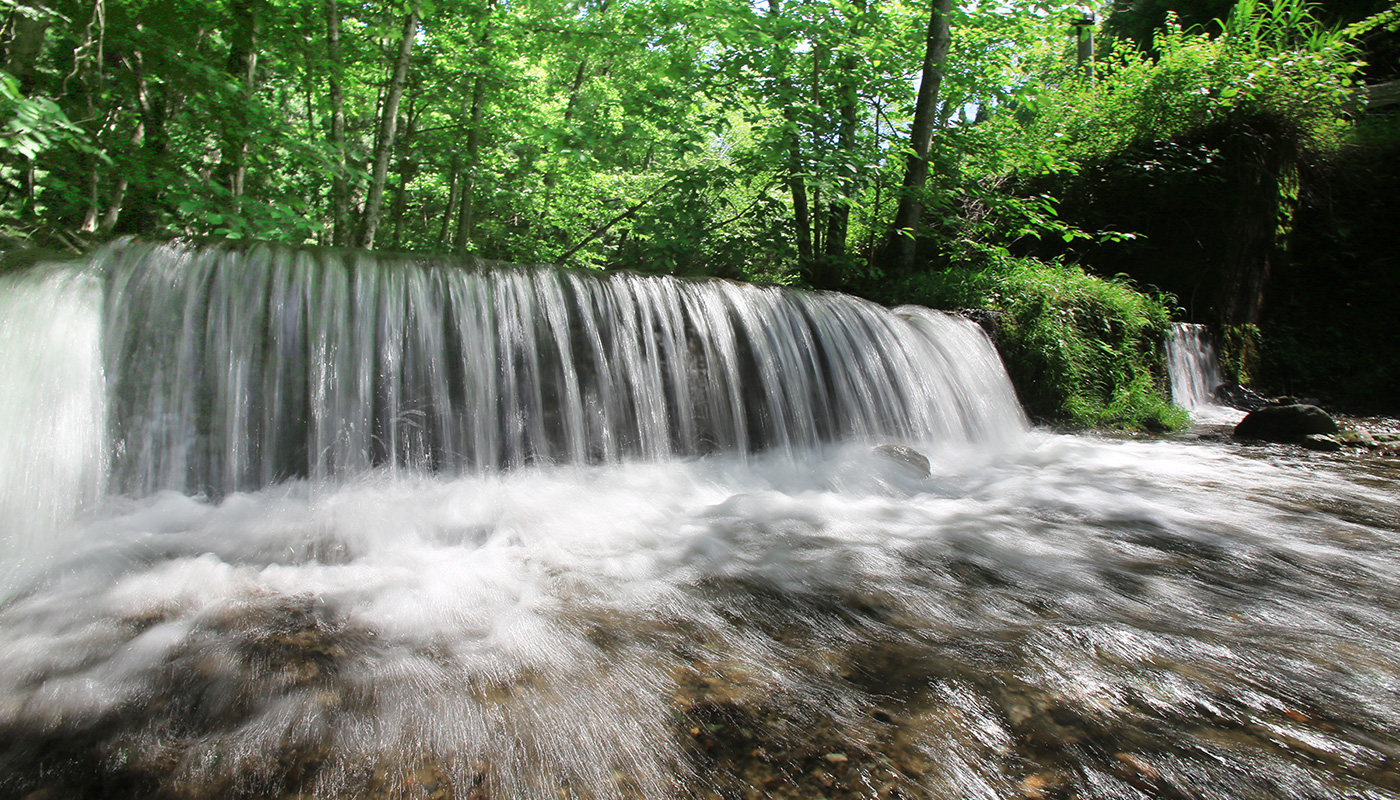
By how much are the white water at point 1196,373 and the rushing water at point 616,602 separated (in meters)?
3.39

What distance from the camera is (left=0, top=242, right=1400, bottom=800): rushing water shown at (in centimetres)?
152

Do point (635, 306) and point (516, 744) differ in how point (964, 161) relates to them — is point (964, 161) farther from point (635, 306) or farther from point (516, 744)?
point (516, 744)

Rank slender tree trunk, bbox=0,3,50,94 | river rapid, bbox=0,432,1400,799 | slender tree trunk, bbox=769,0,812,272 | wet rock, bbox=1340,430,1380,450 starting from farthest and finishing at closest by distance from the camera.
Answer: slender tree trunk, bbox=769,0,812,272 → wet rock, bbox=1340,430,1380,450 → slender tree trunk, bbox=0,3,50,94 → river rapid, bbox=0,432,1400,799

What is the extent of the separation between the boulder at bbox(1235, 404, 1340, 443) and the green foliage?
86 cm

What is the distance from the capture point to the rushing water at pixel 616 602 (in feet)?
4.99

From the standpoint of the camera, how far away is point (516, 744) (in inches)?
62.6

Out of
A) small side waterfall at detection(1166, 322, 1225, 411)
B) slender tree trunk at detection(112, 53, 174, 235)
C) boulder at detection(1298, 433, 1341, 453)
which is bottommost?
boulder at detection(1298, 433, 1341, 453)

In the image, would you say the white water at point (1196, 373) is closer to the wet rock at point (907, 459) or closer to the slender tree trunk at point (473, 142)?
the wet rock at point (907, 459)

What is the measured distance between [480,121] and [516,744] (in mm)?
8828

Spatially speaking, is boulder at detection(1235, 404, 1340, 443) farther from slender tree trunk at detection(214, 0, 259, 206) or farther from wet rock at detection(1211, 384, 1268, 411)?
slender tree trunk at detection(214, 0, 259, 206)

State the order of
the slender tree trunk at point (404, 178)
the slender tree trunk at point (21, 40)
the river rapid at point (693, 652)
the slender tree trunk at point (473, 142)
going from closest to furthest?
the river rapid at point (693, 652) → the slender tree trunk at point (21, 40) → the slender tree trunk at point (473, 142) → the slender tree trunk at point (404, 178)

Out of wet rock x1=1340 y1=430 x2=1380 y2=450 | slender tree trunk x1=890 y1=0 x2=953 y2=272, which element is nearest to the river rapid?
wet rock x1=1340 y1=430 x2=1380 y2=450

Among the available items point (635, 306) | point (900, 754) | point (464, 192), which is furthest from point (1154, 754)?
point (464, 192)

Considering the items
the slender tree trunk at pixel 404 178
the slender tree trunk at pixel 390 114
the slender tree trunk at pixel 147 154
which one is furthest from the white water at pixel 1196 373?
the slender tree trunk at pixel 147 154
